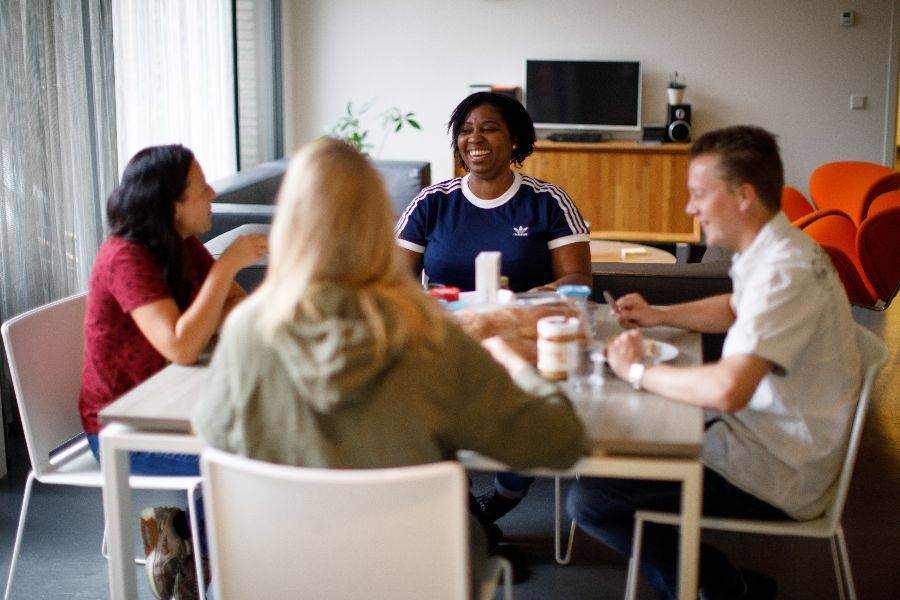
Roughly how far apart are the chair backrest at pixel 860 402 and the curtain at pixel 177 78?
3370 millimetres

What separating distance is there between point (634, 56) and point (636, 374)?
20.2 feet

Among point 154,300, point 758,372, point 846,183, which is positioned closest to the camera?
point 758,372

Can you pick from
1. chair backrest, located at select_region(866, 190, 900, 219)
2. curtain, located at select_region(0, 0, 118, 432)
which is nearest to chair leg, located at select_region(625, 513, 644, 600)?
curtain, located at select_region(0, 0, 118, 432)

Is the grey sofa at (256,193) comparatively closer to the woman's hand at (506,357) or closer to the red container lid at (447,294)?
A: the red container lid at (447,294)

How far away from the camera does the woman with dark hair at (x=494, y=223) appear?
3023 millimetres

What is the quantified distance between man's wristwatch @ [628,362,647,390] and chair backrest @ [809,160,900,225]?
151 inches

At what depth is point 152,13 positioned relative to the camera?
5.11 m

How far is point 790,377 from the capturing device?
1.99 metres

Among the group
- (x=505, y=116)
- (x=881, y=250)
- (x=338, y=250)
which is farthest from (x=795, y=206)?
(x=338, y=250)

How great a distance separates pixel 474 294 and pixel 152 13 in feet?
10.5

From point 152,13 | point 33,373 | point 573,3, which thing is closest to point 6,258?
point 33,373

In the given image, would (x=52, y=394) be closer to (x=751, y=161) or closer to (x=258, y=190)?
(x=751, y=161)

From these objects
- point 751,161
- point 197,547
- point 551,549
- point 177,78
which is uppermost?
point 177,78

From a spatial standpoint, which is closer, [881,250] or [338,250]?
[338,250]
